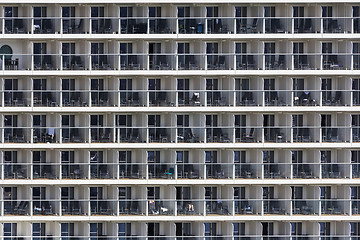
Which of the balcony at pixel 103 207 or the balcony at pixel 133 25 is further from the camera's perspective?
the balcony at pixel 103 207

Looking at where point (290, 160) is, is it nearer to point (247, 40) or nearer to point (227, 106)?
point (227, 106)

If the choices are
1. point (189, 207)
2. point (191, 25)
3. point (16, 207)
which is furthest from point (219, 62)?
point (16, 207)

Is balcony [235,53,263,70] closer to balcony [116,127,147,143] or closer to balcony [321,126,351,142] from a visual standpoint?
balcony [321,126,351,142]

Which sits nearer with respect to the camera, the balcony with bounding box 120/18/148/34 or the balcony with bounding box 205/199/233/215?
the balcony with bounding box 120/18/148/34

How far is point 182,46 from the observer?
3033cm

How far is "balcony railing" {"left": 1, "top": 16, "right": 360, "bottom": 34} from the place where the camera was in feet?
97.8

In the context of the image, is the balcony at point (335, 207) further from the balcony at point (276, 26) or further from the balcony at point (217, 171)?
the balcony at point (276, 26)

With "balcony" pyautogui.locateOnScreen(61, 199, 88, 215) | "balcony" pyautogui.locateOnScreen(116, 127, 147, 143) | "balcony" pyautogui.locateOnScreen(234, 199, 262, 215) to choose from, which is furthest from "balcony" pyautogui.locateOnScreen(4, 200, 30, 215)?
"balcony" pyautogui.locateOnScreen(234, 199, 262, 215)

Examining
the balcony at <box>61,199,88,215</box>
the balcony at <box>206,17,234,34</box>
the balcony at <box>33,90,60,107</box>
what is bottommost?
the balcony at <box>61,199,88,215</box>

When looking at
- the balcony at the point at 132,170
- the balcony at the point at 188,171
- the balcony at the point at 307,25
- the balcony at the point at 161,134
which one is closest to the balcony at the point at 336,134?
the balcony at the point at 307,25

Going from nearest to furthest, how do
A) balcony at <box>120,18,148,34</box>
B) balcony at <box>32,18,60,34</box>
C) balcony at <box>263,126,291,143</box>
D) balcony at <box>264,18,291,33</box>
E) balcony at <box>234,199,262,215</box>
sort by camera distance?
balcony at <box>120,18,148,34</box>, balcony at <box>32,18,60,34</box>, balcony at <box>264,18,291,33</box>, balcony at <box>263,126,291,143</box>, balcony at <box>234,199,262,215</box>

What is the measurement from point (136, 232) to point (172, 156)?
4.74 meters

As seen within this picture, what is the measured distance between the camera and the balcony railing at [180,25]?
29.8 metres

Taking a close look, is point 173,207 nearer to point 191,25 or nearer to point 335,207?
point 335,207
